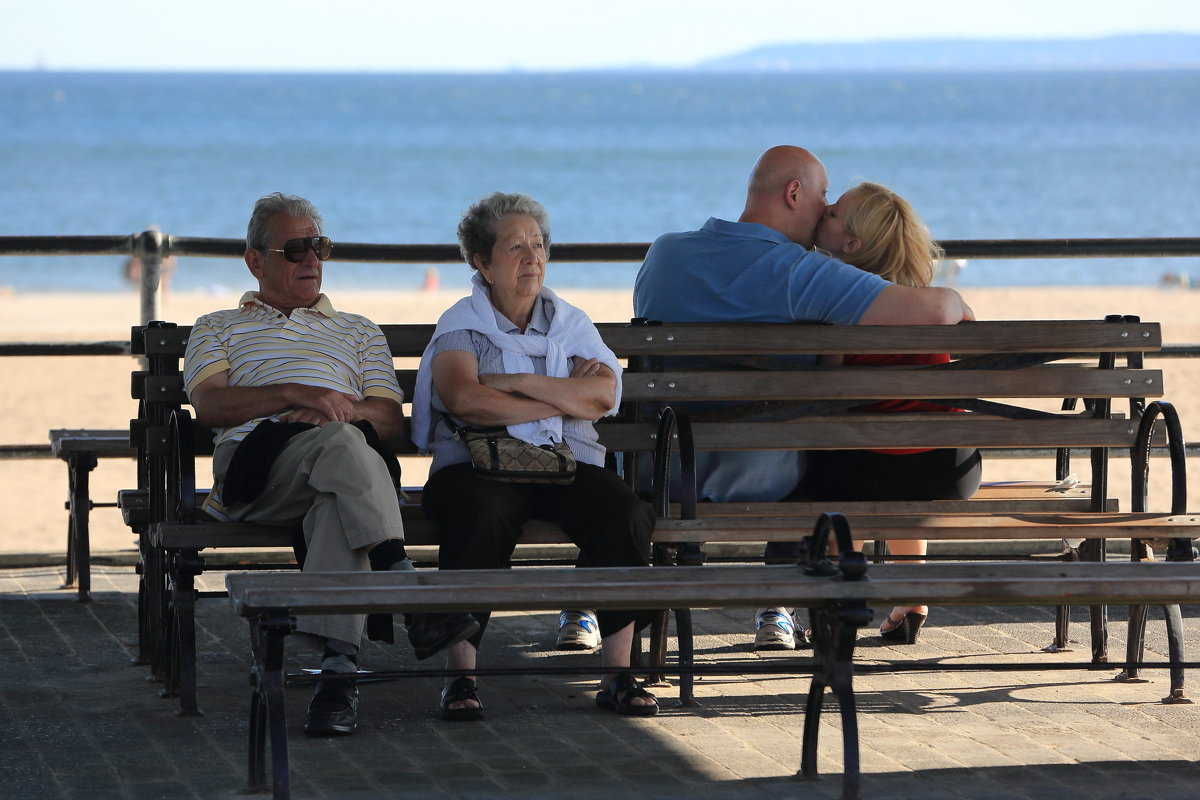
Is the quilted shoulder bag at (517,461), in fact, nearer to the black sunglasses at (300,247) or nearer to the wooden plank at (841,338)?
the wooden plank at (841,338)

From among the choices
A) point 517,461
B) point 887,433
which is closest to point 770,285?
point 887,433

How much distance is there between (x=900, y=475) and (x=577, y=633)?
110 centimetres

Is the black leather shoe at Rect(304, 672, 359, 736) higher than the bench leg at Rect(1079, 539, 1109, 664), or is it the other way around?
the bench leg at Rect(1079, 539, 1109, 664)

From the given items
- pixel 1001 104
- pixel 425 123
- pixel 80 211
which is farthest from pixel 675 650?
pixel 1001 104

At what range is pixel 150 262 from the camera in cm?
641

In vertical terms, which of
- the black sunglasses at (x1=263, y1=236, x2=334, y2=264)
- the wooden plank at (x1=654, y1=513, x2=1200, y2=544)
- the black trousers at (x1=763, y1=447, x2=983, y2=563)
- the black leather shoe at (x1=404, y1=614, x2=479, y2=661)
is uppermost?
the black sunglasses at (x1=263, y1=236, x2=334, y2=264)

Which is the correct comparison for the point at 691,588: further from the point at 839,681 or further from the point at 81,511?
the point at 81,511

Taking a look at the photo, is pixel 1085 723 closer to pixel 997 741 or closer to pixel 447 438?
pixel 997 741

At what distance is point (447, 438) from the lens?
4418mm

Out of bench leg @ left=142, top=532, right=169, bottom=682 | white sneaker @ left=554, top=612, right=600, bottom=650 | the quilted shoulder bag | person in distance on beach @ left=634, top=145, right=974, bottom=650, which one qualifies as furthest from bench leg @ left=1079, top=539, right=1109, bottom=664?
bench leg @ left=142, top=532, right=169, bottom=682

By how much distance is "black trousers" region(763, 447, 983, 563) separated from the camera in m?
4.82

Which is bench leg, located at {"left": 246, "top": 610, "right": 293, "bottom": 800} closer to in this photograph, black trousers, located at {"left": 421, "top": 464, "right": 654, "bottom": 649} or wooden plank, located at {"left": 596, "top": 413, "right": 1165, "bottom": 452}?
black trousers, located at {"left": 421, "top": 464, "right": 654, "bottom": 649}

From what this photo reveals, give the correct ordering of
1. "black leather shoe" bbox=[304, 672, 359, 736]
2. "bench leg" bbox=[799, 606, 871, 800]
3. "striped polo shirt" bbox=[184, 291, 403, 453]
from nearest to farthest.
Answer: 1. "bench leg" bbox=[799, 606, 871, 800]
2. "black leather shoe" bbox=[304, 672, 359, 736]
3. "striped polo shirt" bbox=[184, 291, 403, 453]

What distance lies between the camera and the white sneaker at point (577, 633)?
506 cm
